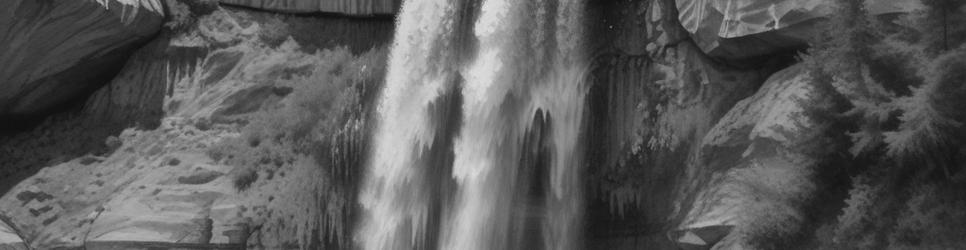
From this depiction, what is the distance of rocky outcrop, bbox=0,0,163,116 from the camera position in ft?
56.1

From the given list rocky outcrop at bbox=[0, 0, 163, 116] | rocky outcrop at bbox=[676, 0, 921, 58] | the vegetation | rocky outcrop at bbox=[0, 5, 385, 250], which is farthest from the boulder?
the vegetation

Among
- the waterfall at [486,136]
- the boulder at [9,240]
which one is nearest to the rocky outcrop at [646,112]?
the waterfall at [486,136]

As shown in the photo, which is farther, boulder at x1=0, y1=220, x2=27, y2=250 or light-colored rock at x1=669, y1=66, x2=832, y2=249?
boulder at x1=0, y1=220, x2=27, y2=250

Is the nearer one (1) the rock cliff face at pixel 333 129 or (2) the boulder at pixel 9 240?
(1) the rock cliff face at pixel 333 129

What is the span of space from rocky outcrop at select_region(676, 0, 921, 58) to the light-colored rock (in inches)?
20.7

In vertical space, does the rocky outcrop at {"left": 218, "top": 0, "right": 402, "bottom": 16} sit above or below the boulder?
above

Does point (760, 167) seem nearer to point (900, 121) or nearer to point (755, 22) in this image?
point (900, 121)

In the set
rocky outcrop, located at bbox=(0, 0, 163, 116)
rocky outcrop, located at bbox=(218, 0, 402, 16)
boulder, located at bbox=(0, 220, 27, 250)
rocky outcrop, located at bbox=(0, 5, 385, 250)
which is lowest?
boulder, located at bbox=(0, 220, 27, 250)

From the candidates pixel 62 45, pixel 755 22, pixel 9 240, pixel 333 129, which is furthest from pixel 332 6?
pixel 755 22

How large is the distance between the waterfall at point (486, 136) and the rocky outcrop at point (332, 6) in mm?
1775

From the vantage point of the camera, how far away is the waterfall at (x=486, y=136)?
51.3 feet

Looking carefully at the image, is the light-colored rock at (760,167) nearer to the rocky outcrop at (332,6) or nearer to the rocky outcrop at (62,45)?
the rocky outcrop at (332,6)

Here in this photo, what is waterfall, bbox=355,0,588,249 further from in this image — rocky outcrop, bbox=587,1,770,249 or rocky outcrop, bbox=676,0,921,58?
rocky outcrop, bbox=676,0,921,58

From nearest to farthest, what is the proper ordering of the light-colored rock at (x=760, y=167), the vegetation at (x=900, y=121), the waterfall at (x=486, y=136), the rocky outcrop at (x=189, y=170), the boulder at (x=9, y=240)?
the vegetation at (x=900, y=121) → the light-colored rock at (x=760, y=167) → the waterfall at (x=486, y=136) → the boulder at (x=9, y=240) → the rocky outcrop at (x=189, y=170)
